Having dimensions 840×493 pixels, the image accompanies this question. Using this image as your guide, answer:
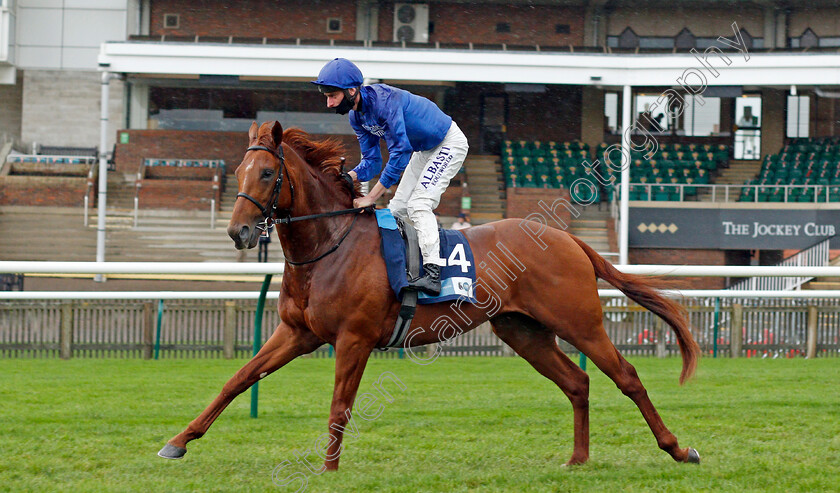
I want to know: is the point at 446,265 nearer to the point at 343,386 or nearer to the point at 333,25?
the point at 343,386

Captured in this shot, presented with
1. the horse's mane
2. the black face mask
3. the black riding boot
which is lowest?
the black riding boot

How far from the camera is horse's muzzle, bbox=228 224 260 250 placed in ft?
12.6

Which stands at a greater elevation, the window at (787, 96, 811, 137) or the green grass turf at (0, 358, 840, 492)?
the window at (787, 96, 811, 137)

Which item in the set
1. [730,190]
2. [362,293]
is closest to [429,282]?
[362,293]

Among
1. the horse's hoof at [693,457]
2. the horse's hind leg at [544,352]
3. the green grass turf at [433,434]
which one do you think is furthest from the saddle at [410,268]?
the horse's hoof at [693,457]

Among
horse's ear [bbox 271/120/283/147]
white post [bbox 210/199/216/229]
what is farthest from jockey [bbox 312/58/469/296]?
white post [bbox 210/199/216/229]

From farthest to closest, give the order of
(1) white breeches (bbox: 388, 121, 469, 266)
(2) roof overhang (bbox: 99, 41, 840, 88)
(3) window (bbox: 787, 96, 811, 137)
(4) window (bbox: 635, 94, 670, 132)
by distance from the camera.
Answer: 1. (3) window (bbox: 787, 96, 811, 137)
2. (4) window (bbox: 635, 94, 670, 132)
3. (2) roof overhang (bbox: 99, 41, 840, 88)
4. (1) white breeches (bbox: 388, 121, 469, 266)

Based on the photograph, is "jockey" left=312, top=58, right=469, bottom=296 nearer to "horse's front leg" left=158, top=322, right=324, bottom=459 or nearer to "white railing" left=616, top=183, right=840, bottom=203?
"horse's front leg" left=158, top=322, right=324, bottom=459

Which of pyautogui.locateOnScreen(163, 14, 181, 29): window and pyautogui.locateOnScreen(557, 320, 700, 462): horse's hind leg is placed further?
pyautogui.locateOnScreen(163, 14, 181, 29): window

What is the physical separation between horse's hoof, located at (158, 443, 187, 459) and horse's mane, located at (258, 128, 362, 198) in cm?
150

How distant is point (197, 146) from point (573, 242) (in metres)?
20.2

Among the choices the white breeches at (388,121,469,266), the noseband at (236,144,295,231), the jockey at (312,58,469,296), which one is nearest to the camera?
the noseband at (236,144,295,231)

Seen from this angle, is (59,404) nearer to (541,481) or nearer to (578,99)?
(541,481)

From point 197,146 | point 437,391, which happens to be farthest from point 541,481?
point 197,146
